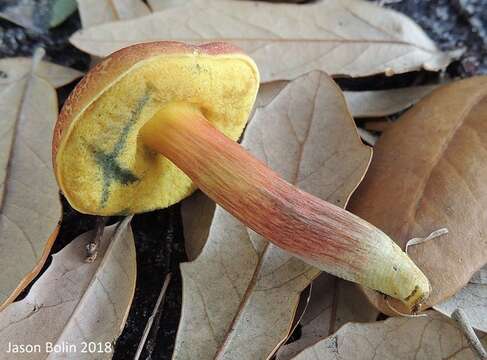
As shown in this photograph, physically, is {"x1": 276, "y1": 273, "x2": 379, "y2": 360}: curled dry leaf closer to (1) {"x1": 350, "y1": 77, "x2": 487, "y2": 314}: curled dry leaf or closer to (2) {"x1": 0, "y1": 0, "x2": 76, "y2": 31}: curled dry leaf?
(1) {"x1": 350, "y1": 77, "x2": 487, "y2": 314}: curled dry leaf

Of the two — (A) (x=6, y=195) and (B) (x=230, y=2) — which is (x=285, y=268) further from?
(B) (x=230, y=2)

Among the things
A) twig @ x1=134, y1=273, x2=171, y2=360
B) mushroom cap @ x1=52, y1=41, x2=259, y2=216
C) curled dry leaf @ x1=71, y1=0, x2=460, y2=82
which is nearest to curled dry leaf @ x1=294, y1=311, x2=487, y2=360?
twig @ x1=134, y1=273, x2=171, y2=360

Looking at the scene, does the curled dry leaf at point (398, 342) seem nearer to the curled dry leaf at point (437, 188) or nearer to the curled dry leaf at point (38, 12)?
the curled dry leaf at point (437, 188)

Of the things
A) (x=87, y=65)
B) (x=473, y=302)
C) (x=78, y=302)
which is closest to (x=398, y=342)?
(x=473, y=302)

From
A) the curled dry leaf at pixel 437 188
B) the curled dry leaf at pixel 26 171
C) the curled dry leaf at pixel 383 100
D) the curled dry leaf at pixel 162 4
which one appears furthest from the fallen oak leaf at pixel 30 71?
the curled dry leaf at pixel 437 188

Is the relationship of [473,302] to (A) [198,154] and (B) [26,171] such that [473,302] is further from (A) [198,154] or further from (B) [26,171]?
(B) [26,171]
